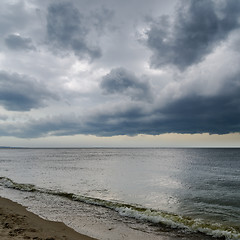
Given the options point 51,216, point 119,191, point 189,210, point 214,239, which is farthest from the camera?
point 119,191

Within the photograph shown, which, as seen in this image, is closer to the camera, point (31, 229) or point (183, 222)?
point (31, 229)

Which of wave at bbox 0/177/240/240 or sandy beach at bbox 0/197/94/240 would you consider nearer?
sandy beach at bbox 0/197/94/240

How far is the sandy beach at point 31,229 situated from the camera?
8695mm

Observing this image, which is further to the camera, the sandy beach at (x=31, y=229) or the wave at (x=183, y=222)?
the wave at (x=183, y=222)

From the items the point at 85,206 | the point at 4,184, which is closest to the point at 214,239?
the point at 85,206

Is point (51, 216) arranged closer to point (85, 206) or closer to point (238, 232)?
point (85, 206)

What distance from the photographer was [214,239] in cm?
1023

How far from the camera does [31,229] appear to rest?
973 cm

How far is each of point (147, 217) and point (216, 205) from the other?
8.67 m

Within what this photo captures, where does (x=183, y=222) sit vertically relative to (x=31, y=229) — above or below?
below

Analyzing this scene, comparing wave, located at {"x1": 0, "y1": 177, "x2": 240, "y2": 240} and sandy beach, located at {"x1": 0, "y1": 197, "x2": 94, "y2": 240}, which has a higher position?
sandy beach, located at {"x1": 0, "y1": 197, "x2": 94, "y2": 240}

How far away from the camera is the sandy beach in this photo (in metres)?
8.70

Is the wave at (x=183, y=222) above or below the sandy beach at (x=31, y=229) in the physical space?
below

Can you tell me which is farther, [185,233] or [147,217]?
[147,217]
